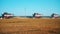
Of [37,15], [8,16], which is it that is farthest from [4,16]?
[37,15]

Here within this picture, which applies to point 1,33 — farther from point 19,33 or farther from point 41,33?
point 41,33

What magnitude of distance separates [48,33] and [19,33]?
1.02 metres

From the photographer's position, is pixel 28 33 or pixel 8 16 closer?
pixel 28 33

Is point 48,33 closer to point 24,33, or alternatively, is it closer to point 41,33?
point 41,33

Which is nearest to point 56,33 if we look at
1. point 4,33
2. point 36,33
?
point 36,33

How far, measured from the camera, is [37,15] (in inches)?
767

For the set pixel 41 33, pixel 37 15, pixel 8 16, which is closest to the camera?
pixel 41 33

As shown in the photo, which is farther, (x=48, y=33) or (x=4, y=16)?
(x=4, y=16)

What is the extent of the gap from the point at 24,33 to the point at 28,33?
141 mm

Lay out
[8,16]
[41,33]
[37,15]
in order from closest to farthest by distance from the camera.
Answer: [41,33]
[8,16]
[37,15]

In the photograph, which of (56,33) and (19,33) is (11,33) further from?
(56,33)

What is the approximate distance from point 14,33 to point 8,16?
41.3 ft

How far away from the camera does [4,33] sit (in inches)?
213

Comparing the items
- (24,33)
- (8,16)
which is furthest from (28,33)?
(8,16)
